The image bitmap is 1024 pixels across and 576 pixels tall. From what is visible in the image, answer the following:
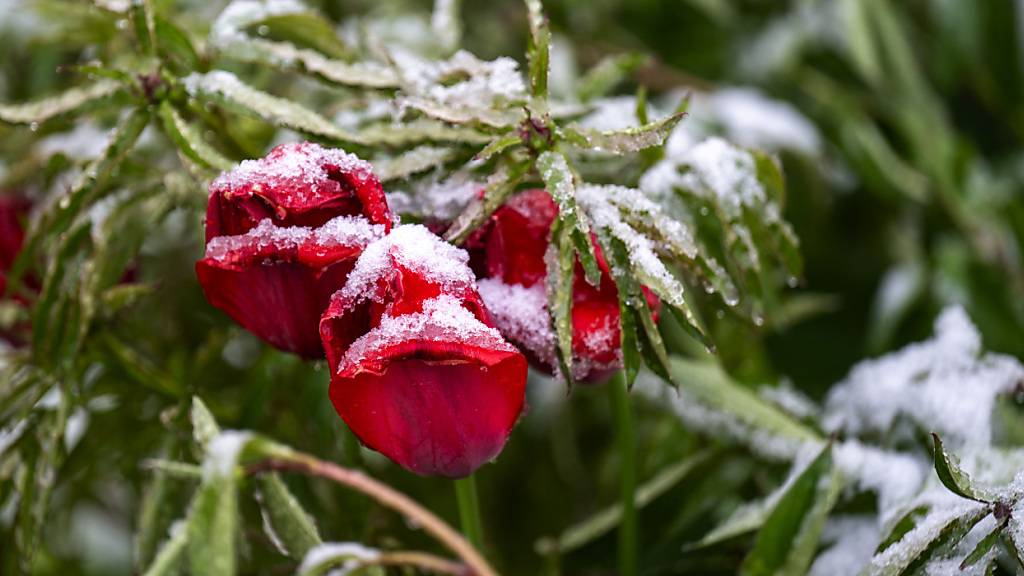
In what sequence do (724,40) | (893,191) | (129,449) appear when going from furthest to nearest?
(724,40), (893,191), (129,449)

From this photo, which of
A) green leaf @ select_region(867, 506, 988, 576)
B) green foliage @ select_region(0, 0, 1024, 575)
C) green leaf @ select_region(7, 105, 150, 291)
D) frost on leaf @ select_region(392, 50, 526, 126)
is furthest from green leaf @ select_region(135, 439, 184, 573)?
green leaf @ select_region(867, 506, 988, 576)

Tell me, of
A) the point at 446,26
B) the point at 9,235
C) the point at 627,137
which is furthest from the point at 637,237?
the point at 9,235

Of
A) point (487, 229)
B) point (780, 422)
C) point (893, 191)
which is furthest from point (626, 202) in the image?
point (893, 191)

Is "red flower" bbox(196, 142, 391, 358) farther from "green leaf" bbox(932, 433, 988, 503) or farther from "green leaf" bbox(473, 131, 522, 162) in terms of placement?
"green leaf" bbox(932, 433, 988, 503)

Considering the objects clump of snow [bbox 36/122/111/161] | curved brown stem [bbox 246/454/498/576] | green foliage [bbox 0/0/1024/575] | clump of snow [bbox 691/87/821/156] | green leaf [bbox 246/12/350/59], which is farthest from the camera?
clump of snow [bbox 691/87/821/156]

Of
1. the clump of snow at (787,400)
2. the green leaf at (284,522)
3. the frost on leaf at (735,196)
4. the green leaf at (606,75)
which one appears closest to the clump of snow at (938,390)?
the clump of snow at (787,400)

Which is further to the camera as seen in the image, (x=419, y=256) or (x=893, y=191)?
(x=893, y=191)

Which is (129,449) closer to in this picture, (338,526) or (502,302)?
(338,526)

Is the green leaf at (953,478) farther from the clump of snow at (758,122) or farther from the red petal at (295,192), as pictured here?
the clump of snow at (758,122)
